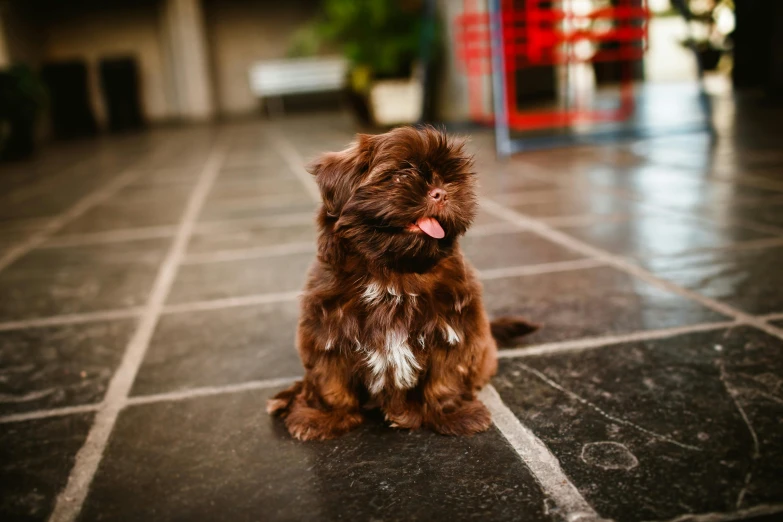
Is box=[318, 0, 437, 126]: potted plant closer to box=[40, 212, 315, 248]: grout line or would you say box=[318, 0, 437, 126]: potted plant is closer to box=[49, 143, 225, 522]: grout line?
box=[40, 212, 315, 248]: grout line

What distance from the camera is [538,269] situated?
2.90 metres

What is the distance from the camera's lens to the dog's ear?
4.67 feet

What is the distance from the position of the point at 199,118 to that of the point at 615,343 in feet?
54.4

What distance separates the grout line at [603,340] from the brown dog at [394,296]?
39 centimetres

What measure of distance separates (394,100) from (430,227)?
25.7 feet

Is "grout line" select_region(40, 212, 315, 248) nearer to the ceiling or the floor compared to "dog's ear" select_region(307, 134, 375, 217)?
nearer to the floor

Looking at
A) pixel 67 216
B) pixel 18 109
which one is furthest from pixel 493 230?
pixel 18 109

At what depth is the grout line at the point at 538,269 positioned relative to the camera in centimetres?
285

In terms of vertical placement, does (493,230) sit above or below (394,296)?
below

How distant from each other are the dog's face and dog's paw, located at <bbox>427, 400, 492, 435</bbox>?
0.38 meters

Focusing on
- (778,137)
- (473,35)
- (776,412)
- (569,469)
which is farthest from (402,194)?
(473,35)

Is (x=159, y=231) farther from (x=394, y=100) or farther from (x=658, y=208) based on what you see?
(x=394, y=100)

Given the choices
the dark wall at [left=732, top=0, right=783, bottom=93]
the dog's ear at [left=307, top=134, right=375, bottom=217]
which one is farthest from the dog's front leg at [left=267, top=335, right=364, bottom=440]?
the dark wall at [left=732, top=0, right=783, bottom=93]

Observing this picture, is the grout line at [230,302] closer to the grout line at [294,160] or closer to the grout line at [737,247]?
the grout line at [294,160]
